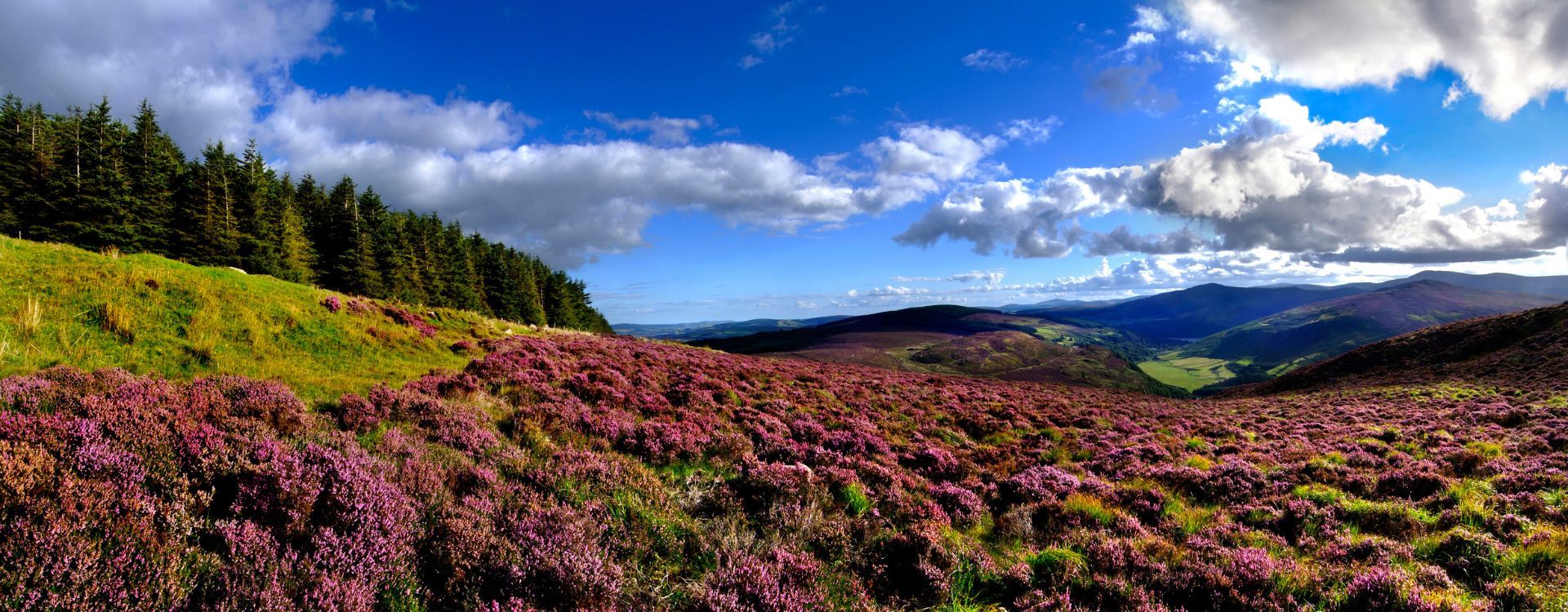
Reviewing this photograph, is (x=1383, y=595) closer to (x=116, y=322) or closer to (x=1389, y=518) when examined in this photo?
(x=1389, y=518)

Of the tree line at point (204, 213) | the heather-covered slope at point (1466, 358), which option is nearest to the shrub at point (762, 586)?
the heather-covered slope at point (1466, 358)

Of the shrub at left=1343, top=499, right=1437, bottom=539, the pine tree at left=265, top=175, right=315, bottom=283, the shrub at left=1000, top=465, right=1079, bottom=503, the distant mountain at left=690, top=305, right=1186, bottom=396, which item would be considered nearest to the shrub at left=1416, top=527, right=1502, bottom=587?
the shrub at left=1343, top=499, right=1437, bottom=539

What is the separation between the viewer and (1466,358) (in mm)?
44281

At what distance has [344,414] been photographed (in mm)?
8414

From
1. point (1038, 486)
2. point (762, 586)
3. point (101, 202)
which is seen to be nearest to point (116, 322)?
point (762, 586)

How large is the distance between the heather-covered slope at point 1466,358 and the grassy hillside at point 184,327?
50735 millimetres

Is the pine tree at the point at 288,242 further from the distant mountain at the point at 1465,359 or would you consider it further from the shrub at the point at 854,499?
the distant mountain at the point at 1465,359

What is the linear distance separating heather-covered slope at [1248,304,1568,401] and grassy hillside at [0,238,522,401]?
5074cm

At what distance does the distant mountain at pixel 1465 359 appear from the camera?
33.8 m

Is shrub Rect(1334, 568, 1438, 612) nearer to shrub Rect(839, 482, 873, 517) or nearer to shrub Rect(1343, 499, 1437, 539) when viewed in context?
shrub Rect(1343, 499, 1437, 539)

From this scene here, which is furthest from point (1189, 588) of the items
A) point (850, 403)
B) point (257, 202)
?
point (257, 202)

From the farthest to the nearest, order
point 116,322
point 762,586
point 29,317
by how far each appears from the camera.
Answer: point 116,322 → point 29,317 → point 762,586

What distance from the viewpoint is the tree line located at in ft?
127

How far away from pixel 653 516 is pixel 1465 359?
230ft
